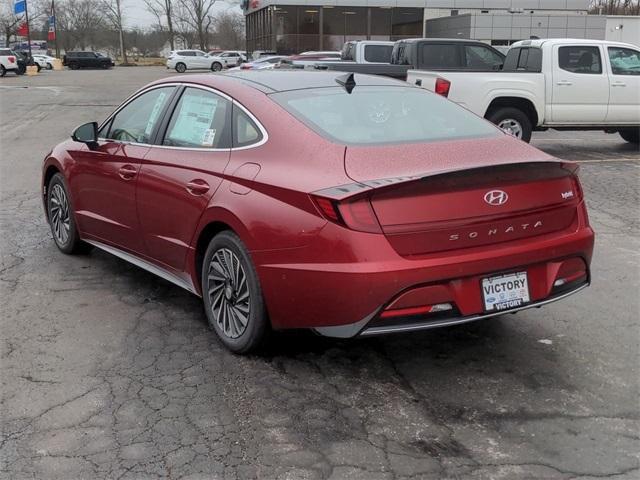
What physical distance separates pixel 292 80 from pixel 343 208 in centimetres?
157

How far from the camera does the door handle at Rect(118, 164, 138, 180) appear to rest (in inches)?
189

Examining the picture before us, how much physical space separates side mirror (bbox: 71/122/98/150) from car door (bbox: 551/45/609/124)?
8.76m

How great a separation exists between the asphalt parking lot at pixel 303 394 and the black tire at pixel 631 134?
8.41 metres

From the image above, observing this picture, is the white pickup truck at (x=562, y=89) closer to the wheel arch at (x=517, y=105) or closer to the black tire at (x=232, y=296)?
the wheel arch at (x=517, y=105)

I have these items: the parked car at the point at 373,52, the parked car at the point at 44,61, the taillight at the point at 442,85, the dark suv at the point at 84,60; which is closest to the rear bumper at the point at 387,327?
the taillight at the point at 442,85

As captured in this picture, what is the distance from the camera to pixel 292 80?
4590mm

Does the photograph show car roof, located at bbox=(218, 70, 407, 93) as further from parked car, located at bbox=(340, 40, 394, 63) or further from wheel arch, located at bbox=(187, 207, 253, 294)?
parked car, located at bbox=(340, 40, 394, 63)

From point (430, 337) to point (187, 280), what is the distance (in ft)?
5.19

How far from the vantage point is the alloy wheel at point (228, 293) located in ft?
12.9

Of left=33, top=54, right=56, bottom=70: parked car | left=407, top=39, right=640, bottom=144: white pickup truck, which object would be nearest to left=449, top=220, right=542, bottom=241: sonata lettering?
→ left=407, top=39, right=640, bottom=144: white pickup truck

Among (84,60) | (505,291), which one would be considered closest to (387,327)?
(505,291)

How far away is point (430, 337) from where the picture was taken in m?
4.38

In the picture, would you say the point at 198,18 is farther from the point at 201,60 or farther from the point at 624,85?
the point at 624,85

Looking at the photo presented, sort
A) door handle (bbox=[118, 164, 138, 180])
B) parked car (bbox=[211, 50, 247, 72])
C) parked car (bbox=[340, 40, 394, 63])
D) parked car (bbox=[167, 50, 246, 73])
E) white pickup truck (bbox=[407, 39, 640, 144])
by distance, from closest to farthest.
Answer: door handle (bbox=[118, 164, 138, 180]), white pickup truck (bbox=[407, 39, 640, 144]), parked car (bbox=[340, 40, 394, 63]), parked car (bbox=[211, 50, 247, 72]), parked car (bbox=[167, 50, 246, 73])
